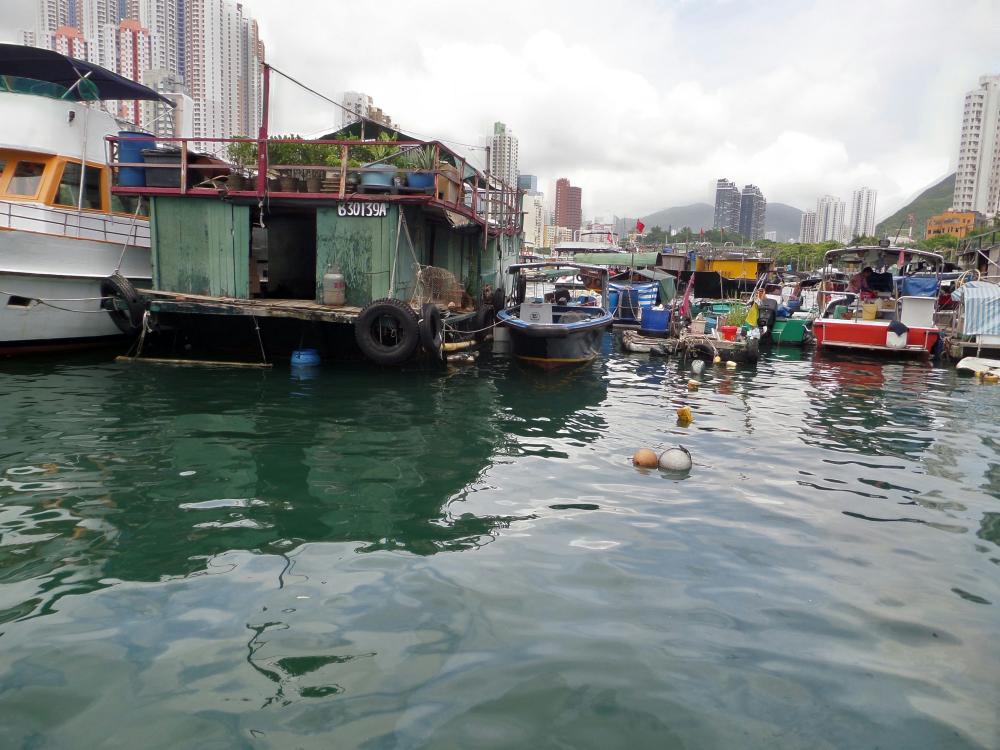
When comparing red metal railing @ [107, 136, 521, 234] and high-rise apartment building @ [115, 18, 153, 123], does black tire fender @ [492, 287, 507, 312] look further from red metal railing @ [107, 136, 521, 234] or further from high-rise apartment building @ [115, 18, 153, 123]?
high-rise apartment building @ [115, 18, 153, 123]

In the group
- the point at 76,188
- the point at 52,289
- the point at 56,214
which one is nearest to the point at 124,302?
the point at 52,289

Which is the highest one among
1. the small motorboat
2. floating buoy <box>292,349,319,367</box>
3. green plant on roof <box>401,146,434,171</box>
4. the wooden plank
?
green plant on roof <box>401,146,434,171</box>

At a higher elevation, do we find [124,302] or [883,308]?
[883,308]

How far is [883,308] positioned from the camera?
71.1ft

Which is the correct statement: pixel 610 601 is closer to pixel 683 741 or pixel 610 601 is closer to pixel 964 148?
pixel 683 741

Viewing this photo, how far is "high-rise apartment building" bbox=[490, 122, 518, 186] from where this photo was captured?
78756mm

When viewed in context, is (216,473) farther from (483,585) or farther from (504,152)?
(504,152)

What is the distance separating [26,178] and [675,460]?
1446 cm

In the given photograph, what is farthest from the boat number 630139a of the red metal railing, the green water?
the green water

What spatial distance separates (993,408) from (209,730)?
14.1 meters

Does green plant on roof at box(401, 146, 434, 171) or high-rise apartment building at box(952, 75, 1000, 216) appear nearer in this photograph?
green plant on roof at box(401, 146, 434, 171)

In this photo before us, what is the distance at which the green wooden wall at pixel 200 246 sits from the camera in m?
14.1

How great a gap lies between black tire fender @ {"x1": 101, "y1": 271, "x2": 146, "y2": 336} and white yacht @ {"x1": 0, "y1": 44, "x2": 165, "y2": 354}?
0.06 m

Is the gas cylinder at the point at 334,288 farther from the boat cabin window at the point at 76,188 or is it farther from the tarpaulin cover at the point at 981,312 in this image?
the tarpaulin cover at the point at 981,312
